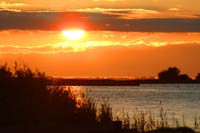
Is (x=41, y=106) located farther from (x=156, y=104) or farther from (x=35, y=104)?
(x=156, y=104)

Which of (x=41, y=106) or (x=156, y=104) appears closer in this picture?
(x=41, y=106)

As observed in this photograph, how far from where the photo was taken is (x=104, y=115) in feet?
76.8

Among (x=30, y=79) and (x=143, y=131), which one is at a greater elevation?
(x=30, y=79)

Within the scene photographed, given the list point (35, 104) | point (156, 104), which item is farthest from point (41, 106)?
point (156, 104)

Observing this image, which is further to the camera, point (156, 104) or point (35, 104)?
point (156, 104)

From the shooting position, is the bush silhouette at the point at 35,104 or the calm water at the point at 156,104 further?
the calm water at the point at 156,104

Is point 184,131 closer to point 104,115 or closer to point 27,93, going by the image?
point 104,115

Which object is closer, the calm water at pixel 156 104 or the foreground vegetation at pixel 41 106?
the foreground vegetation at pixel 41 106

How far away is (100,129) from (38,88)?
5.79 meters

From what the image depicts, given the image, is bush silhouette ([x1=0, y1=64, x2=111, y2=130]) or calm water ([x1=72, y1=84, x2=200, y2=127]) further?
calm water ([x1=72, y1=84, x2=200, y2=127])

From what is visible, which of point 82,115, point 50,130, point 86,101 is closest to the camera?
point 50,130

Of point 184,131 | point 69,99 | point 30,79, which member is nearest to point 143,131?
point 184,131

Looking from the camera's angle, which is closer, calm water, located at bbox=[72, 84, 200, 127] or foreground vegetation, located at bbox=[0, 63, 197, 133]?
foreground vegetation, located at bbox=[0, 63, 197, 133]

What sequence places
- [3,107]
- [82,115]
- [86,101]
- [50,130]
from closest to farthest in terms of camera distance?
[50,130] → [3,107] → [82,115] → [86,101]
